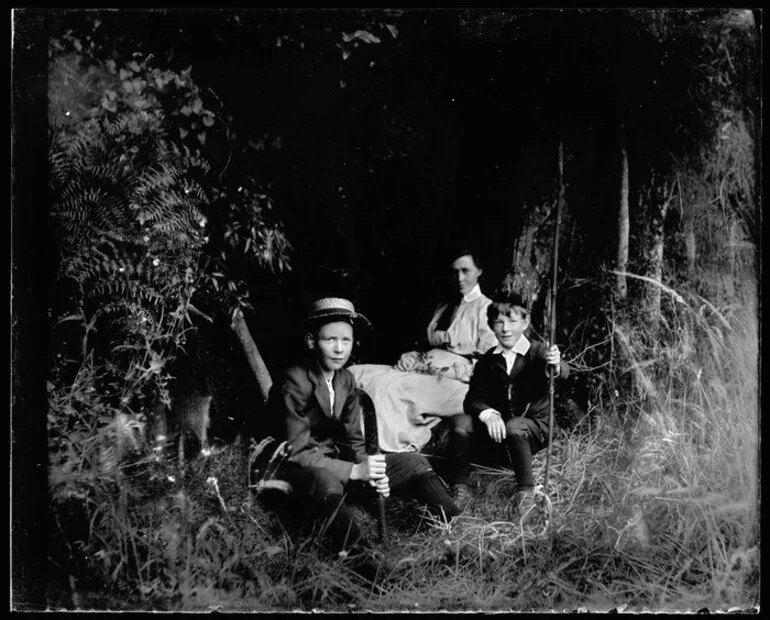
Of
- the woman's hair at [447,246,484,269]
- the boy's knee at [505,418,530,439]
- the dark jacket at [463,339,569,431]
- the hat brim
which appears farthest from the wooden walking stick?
the woman's hair at [447,246,484,269]

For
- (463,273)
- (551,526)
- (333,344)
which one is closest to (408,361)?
(333,344)

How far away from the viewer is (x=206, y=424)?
439 cm

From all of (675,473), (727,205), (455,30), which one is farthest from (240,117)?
(675,473)

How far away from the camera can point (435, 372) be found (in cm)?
441

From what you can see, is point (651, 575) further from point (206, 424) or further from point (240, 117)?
point (240, 117)

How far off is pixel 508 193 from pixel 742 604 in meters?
2.28

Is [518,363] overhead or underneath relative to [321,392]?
overhead

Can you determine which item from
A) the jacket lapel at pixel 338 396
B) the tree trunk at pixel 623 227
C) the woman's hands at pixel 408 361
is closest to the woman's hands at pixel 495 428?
the woman's hands at pixel 408 361

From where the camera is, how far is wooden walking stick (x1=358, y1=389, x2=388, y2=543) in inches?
172

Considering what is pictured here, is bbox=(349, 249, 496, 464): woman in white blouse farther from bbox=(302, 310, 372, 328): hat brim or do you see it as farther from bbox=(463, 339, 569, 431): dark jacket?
bbox=(302, 310, 372, 328): hat brim

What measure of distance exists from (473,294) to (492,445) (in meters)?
0.73

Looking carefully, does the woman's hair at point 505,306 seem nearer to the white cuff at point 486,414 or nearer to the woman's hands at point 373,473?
the white cuff at point 486,414

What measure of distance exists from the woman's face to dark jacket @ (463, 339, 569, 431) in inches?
13.1

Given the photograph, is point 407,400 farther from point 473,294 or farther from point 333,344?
point 473,294
